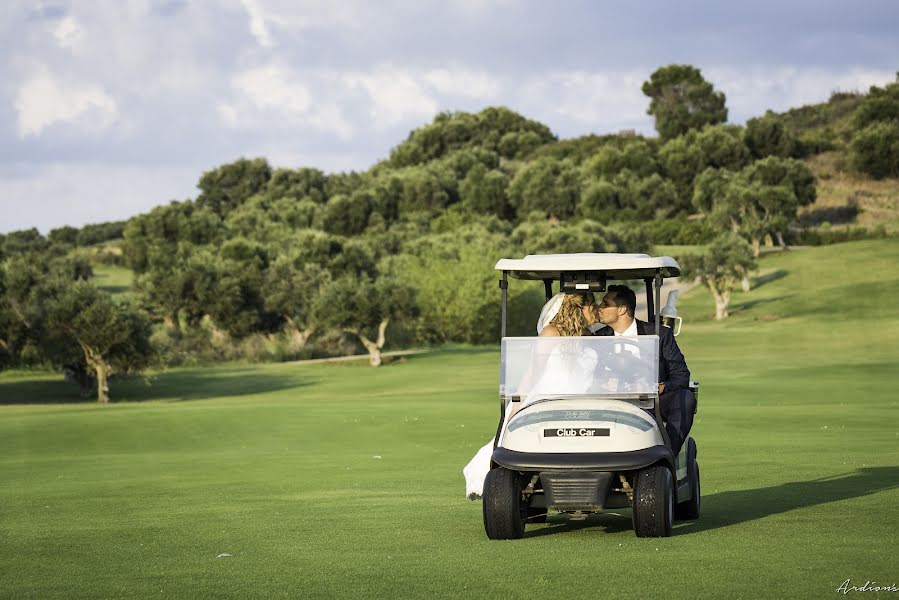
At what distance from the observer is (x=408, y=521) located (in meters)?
10.9

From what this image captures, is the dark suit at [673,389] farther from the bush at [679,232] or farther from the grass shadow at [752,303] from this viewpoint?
the bush at [679,232]

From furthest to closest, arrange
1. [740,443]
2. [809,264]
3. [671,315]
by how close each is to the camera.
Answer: [809,264] < [740,443] < [671,315]

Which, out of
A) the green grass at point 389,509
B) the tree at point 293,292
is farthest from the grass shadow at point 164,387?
the green grass at point 389,509

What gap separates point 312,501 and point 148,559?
406cm

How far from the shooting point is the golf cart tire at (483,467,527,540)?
30.0 feet

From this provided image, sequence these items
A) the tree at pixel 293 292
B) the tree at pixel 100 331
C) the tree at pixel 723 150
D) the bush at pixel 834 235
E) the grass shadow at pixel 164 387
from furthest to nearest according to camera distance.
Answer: the tree at pixel 723 150 < the bush at pixel 834 235 < the tree at pixel 293 292 < the grass shadow at pixel 164 387 < the tree at pixel 100 331

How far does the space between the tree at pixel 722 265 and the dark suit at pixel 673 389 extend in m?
60.7

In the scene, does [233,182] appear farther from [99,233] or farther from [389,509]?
[389,509]

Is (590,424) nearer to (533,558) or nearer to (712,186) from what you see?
(533,558)

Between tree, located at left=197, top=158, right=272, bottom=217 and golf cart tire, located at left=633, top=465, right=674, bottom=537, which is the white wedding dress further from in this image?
tree, located at left=197, top=158, right=272, bottom=217

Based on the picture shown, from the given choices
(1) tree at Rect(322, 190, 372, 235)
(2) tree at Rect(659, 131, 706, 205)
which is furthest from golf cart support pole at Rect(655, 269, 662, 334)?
(2) tree at Rect(659, 131, 706, 205)

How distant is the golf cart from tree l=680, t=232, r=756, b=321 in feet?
200

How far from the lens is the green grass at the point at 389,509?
7750mm

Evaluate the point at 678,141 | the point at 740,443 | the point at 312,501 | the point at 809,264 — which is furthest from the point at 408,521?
the point at 678,141
